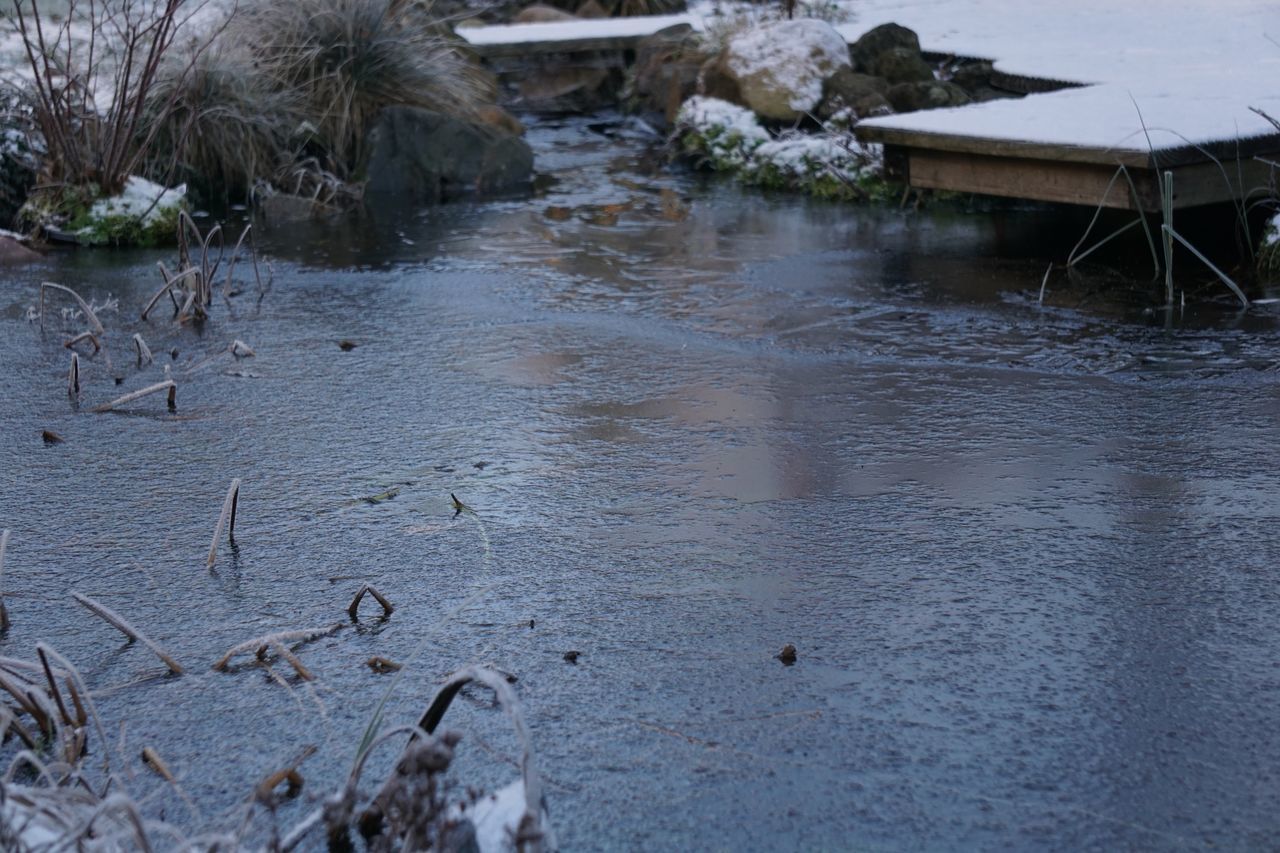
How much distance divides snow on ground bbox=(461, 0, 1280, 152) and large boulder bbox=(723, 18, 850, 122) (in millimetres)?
1293

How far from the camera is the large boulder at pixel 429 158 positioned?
416 inches

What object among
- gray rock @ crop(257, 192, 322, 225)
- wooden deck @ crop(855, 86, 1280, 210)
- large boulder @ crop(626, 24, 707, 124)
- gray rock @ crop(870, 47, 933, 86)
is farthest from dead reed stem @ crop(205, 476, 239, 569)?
large boulder @ crop(626, 24, 707, 124)

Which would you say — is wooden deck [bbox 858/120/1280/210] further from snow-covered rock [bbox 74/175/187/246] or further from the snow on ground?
snow-covered rock [bbox 74/175/187/246]

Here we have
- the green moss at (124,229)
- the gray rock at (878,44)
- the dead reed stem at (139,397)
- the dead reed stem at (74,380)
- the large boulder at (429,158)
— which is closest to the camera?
the dead reed stem at (139,397)

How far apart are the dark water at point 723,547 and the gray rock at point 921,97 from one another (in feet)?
14.0

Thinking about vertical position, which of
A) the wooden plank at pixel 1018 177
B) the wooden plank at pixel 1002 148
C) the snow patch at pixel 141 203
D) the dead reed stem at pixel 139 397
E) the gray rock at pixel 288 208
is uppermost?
the wooden plank at pixel 1002 148

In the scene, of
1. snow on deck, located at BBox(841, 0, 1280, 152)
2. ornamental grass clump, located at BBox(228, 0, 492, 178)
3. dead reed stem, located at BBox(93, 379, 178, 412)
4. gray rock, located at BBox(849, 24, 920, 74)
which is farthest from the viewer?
gray rock, located at BBox(849, 24, 920, 74)

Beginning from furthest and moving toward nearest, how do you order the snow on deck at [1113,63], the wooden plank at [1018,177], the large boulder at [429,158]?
the large boulder at [429,158], the snow on deck at [1113,63], the wooden plank at [1018,177]

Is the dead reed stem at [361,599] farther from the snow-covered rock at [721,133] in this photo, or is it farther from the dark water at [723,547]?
the snow-covered rock at [721,133]

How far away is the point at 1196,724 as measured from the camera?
2846 mm

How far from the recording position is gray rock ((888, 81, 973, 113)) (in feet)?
35.7

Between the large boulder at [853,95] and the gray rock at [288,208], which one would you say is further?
the large boulder at [853,95]

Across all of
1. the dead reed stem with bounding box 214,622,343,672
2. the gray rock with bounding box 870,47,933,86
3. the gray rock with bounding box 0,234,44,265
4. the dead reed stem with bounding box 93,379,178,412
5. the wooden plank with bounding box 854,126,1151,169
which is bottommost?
the dead reed stem with bounding box 214,622,343,672

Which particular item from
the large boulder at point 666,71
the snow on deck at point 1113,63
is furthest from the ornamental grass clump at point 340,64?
the snow on deck at point 1113,63
